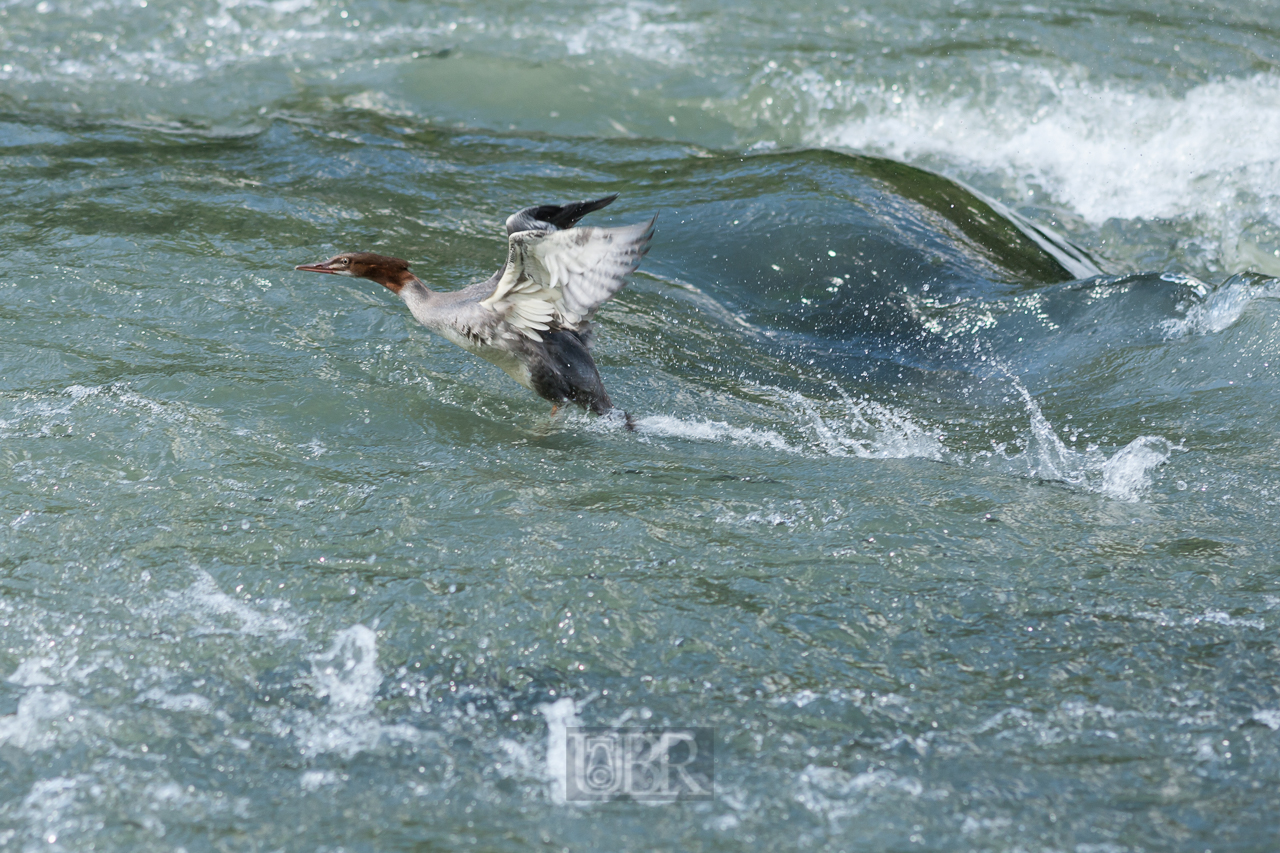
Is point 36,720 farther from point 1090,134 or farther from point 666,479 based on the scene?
point 1090,134

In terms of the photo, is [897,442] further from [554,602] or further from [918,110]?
[918,110]

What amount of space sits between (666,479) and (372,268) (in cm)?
207

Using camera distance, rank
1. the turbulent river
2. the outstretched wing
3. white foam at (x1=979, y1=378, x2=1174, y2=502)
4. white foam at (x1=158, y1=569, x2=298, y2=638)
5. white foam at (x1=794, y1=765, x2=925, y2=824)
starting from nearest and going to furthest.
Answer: white foam at (x1=794, y1=765, x2=925, y2=824)
the turbulent river
white foam at (x1=158, y1=569, x2=298, y2=638)
the outstretched wing
white foam at (x1=979, y1=378, x2=1174, y2=502)

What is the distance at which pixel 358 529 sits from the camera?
4.23m

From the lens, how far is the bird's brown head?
574 cm

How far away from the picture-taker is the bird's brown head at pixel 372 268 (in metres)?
5.74

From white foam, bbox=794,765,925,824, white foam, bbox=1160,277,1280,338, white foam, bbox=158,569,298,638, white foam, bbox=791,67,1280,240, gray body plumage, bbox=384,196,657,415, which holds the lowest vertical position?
white foam, bbox=794,765,925,824

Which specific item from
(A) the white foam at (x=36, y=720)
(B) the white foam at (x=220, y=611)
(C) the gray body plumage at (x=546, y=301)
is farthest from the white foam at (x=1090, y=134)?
(A) the white foam at (x=36, y=720)

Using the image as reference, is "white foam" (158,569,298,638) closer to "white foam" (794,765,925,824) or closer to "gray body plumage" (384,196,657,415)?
"white foam" (794,765,925,824)

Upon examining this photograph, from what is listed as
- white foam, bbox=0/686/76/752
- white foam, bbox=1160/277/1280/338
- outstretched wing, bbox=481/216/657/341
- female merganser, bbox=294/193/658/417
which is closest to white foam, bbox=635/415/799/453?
female merganser, bbox=294/193/658/417

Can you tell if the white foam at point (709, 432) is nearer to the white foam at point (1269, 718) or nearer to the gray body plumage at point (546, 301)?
the gray body plumage at point (546, 301)

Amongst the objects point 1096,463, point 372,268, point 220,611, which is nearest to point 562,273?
point 372,268

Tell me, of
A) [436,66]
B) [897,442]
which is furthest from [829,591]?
[436,66]

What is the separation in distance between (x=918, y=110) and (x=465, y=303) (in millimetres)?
5736
